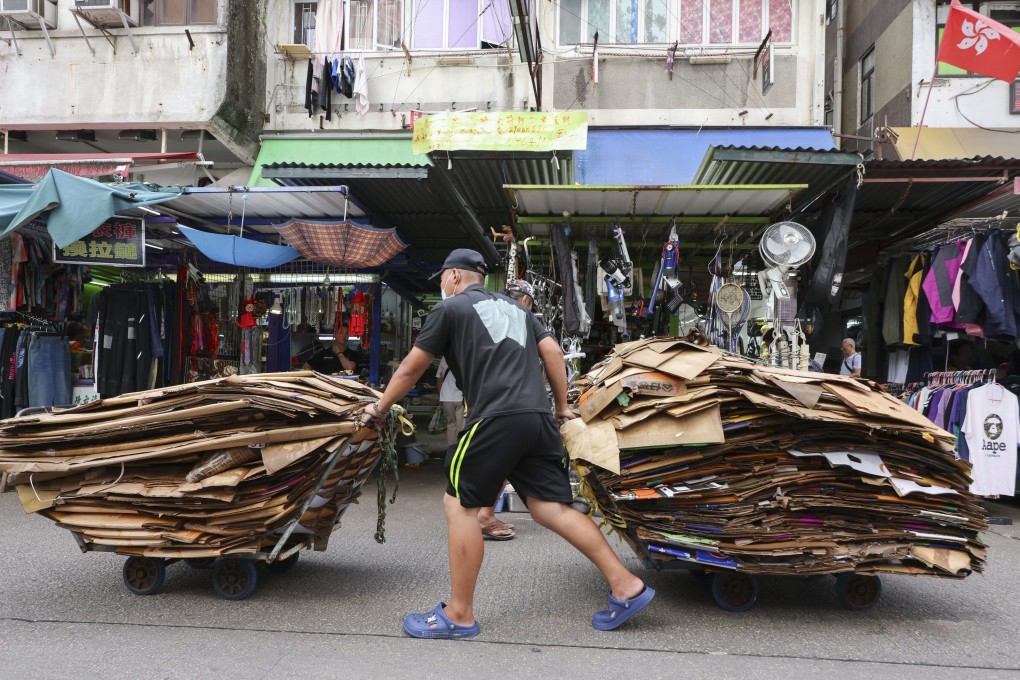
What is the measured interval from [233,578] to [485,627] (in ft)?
4.87

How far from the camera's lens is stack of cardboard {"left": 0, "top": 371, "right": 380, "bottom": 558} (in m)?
3.61

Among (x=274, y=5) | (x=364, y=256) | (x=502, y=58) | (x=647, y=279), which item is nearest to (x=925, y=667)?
(x=647, y=279)

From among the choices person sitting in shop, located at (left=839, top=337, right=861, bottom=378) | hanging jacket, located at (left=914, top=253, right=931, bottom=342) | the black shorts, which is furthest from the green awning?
the black shorts

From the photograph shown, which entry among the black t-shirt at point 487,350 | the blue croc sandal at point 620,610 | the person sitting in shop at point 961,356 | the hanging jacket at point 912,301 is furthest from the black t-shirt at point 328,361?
the person sitting in shop at point 961,356

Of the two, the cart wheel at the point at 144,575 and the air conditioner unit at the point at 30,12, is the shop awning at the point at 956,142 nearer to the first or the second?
the cart wheel at the point at 144,575

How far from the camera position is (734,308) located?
264 inches

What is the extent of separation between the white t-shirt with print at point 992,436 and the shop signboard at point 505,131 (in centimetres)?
449

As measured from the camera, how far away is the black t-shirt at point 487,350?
3.42 m

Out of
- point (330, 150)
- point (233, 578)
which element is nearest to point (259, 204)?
point (330, 150)

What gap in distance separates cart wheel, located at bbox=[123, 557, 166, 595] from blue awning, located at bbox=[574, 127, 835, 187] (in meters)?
7.36

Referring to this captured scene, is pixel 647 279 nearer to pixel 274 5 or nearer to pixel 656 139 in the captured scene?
pixel 656 139

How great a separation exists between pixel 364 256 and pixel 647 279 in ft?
10.9

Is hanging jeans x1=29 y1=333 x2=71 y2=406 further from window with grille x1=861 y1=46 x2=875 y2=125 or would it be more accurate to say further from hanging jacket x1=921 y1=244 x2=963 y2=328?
window with grille x1=861 y1=46 x2=875 y2=125

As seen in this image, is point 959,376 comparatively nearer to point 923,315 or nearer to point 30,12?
point 923,315
